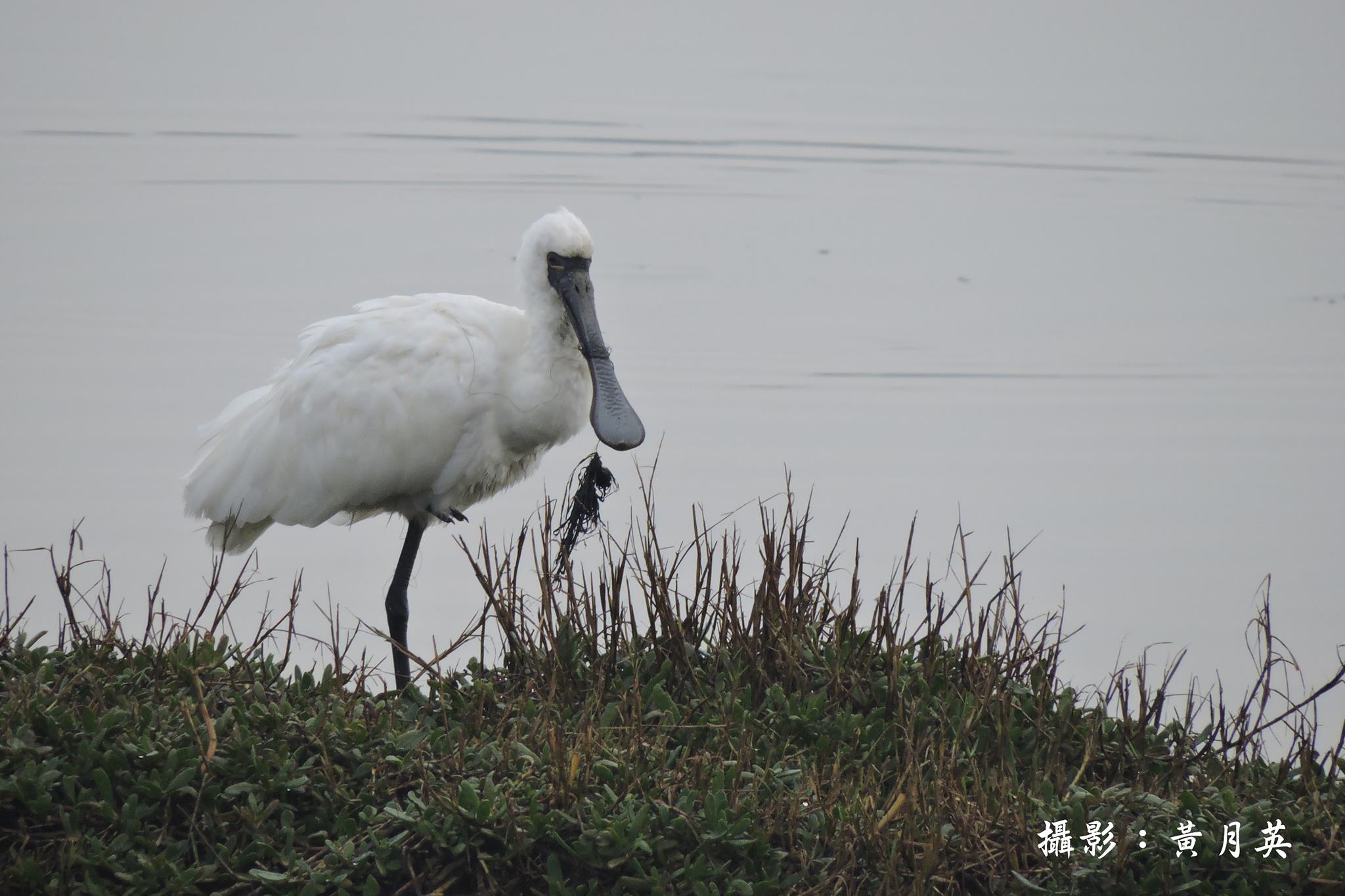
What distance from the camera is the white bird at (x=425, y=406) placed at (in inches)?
226

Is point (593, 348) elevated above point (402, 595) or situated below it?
above

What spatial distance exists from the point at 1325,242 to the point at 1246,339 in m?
2.63

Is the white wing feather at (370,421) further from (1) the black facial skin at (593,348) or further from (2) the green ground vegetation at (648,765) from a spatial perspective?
(2) the green ground vegetation at (648,765)

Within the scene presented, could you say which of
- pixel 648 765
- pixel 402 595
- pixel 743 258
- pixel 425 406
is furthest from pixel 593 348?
pixel 743 258

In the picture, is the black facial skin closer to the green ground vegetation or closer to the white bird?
the white bird

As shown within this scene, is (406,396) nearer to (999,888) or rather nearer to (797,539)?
(797,539)

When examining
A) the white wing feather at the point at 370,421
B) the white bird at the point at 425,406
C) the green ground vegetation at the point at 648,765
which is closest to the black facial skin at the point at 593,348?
the white bird at the point at 425,406

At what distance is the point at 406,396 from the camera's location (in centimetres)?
572

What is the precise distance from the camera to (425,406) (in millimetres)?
5711

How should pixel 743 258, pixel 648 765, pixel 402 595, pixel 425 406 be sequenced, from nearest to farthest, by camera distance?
1. pixel 648 765
2. pixel 425 406
3. pixel 402 595
4. pixel 743 258

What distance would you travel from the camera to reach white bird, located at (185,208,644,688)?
18.8 feet

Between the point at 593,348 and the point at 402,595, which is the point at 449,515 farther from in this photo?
the point at 593,348

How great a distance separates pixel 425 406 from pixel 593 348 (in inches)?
22.9

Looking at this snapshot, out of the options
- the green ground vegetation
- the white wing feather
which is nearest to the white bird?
the white wing feather
